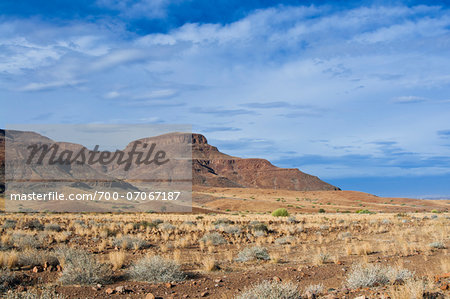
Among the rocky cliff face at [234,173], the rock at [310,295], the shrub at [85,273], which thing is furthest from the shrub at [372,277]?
the rocky cliff face at [234,173]

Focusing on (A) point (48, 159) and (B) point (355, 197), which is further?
(B) point (355, 197)

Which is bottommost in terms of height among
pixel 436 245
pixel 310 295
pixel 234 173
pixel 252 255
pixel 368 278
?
pixel 252 255

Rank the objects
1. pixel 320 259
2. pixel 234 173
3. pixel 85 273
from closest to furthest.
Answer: pixel 85 273
pixel 320 259
pixel 234 173

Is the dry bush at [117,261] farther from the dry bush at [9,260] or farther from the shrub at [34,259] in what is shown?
the dry bush at [9,260]

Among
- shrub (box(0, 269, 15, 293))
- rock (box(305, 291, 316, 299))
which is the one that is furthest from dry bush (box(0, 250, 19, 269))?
rock (box(305, 291, 316, 299))

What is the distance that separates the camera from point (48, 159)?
288 ft

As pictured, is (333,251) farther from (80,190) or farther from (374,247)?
(80,190)

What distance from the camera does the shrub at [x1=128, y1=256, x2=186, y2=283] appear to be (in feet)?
29.4

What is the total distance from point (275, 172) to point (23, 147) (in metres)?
111

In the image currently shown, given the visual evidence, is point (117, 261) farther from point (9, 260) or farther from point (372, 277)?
point (372, 277)

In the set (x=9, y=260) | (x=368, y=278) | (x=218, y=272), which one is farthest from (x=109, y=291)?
(x=368, y=278)

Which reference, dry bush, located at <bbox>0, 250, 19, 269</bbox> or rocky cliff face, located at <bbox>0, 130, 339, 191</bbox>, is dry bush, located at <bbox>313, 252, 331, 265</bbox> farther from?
rocky cliff face, located at <bbox>0, 130, 339, 191</bbox>

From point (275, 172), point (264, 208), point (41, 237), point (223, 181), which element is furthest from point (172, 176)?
point (41, 237)

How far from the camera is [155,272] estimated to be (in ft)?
29.7
